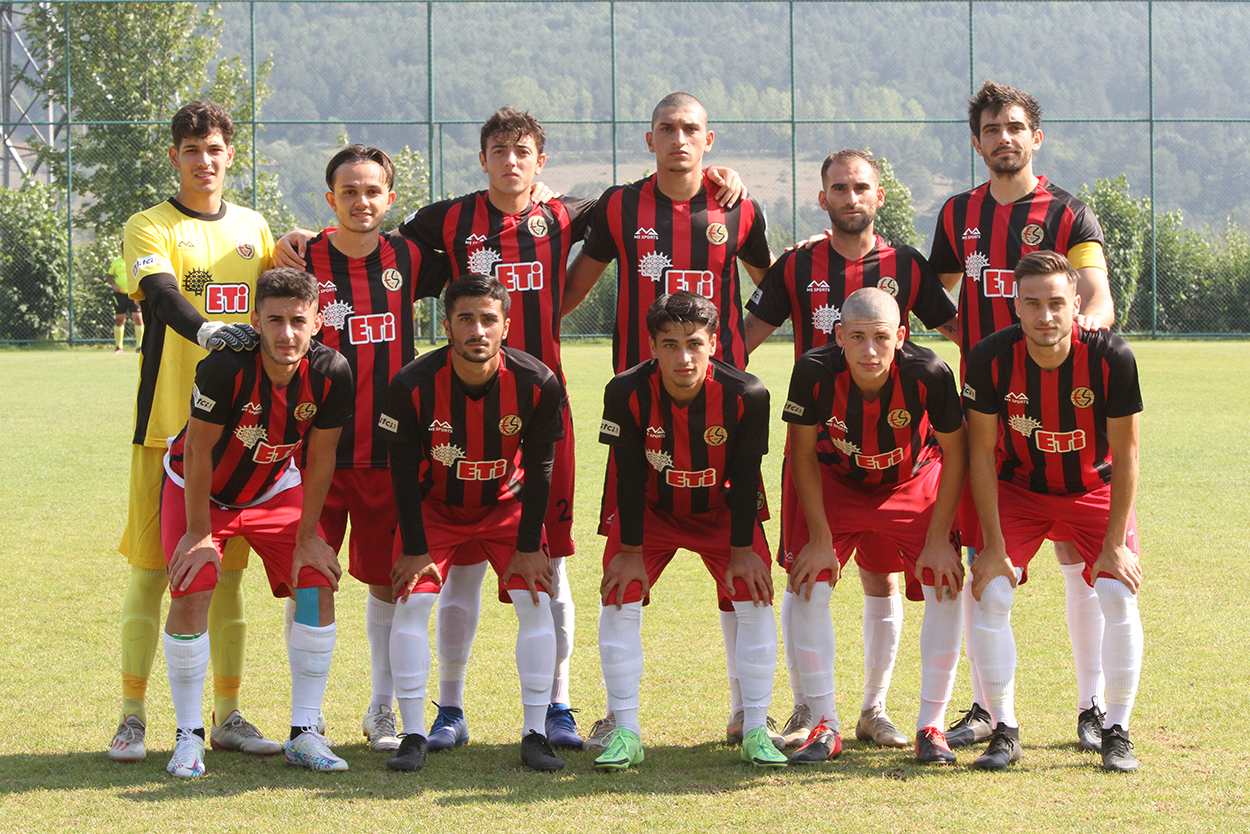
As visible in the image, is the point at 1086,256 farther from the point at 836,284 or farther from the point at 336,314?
the point at 336,314

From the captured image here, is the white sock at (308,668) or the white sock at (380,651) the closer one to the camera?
the white sock at (308,668)

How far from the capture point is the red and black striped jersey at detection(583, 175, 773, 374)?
437 centimetres

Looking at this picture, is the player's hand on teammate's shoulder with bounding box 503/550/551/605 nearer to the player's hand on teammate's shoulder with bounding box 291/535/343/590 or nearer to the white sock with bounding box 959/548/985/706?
the player's hand on teammate's shoulder with bounding box 291/535/343/590

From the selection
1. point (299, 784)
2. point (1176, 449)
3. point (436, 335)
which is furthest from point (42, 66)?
point (299, 784)

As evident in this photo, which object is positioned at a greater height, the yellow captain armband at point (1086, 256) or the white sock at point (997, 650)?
the yellow captain armband at point (1086, 256)

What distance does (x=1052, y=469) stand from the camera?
3.90 metres

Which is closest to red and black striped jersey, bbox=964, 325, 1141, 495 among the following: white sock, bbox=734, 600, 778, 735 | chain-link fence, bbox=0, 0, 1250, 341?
white sock, bbox=734, 600, 778, 735

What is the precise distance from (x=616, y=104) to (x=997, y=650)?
20598 mm

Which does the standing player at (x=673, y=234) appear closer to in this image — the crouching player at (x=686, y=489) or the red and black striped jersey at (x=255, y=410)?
the crouching player at (x=686, y=489)

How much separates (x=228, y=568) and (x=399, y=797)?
1.15m

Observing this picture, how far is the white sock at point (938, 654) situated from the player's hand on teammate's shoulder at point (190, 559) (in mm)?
2335

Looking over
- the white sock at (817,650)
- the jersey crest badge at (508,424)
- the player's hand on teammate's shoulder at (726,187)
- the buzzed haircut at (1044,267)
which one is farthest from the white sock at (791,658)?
the player's hand on teammate's shoulder at (726,187)

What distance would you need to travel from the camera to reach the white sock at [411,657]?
3.72 meters

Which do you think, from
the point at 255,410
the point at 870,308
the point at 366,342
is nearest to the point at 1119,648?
the point at 870,308
